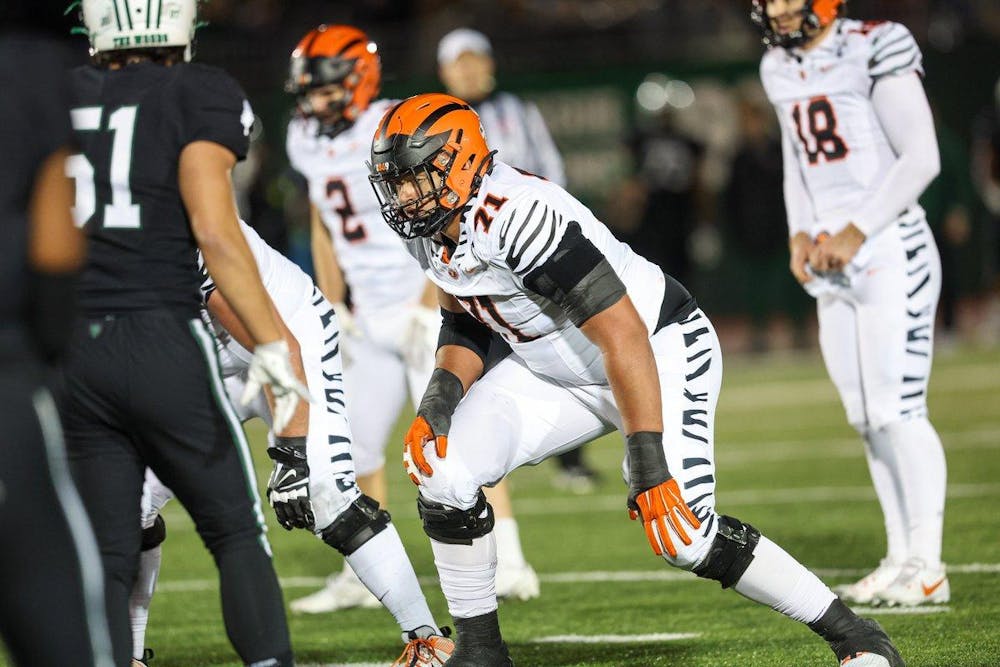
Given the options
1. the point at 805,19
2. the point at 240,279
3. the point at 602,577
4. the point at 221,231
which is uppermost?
the point at 805,19

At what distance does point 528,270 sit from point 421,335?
2.03 m

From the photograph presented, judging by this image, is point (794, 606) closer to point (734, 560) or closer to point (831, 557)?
point (734, 560)

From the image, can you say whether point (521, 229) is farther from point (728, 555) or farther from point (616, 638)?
point (616, 638)

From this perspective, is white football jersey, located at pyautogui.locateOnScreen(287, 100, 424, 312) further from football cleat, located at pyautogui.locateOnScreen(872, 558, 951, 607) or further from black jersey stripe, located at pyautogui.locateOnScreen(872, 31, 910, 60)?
football cleat, located at pyautogui.locateOnScreen(872, 558, 951, 607)

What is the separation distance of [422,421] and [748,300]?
1177 cm

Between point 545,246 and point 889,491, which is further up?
point 545,246

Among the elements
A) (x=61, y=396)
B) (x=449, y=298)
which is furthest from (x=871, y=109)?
(x=61, y=396)

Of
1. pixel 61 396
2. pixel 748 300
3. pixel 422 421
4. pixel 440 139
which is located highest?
pixel 440 139

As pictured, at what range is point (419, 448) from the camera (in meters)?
3.96

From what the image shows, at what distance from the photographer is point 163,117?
10.7 ft

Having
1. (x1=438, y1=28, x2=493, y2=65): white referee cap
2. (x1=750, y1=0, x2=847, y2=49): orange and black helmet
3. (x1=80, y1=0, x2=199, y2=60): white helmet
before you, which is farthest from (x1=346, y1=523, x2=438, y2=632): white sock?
(x1=438, y1=28, x2=493, y2=65): white referee cap

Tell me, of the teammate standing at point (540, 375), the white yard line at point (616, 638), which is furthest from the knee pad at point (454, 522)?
the white yard line at point (616, 638)

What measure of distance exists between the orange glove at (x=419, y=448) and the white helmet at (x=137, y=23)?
1.19 m

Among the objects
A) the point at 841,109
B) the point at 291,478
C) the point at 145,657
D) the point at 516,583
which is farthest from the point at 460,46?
the point at 291,478
